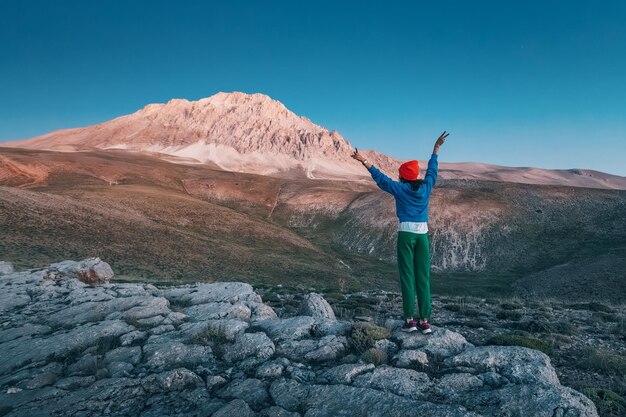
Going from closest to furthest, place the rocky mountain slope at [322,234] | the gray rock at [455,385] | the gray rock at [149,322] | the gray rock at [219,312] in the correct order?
the gray rock at [455,385], the gray rock at [149,322], the gray rock at [219,312], the rocky mountain slope at [322,234]

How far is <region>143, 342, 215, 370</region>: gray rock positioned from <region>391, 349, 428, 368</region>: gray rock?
4125 mm

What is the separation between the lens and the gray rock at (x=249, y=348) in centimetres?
888

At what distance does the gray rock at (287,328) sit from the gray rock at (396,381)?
8.69 feet

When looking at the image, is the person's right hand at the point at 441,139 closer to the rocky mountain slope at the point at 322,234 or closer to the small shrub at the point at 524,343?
the small shrub at the point at 524,343

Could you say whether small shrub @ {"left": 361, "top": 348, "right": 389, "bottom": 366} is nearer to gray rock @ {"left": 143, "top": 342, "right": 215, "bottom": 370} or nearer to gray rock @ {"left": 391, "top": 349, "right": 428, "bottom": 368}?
gray rock @ {"left": 391, "top": 349, "right": 428, "bottom": 368}

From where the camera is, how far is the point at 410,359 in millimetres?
8016

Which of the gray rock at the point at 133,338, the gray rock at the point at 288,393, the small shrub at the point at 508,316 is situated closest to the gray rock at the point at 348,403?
the gray rock at the point at 288,393

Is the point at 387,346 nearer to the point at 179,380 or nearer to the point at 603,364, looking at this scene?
the point at 179,380

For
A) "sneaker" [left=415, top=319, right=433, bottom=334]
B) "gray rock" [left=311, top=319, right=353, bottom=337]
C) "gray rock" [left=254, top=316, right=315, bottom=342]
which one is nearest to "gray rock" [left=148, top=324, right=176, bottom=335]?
"gray rock" [left=254, top=316, right=315, bottom=342]

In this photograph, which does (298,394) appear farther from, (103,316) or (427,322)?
(103,316)

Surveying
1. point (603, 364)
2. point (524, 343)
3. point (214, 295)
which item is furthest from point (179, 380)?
point (603, 364)

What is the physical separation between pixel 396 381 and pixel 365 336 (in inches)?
76.4

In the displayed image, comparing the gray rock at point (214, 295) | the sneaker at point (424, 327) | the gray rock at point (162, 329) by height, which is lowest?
the gray rock at point (214, 295)

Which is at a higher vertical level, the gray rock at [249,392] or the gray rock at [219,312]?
the gray rock at [249,392]
